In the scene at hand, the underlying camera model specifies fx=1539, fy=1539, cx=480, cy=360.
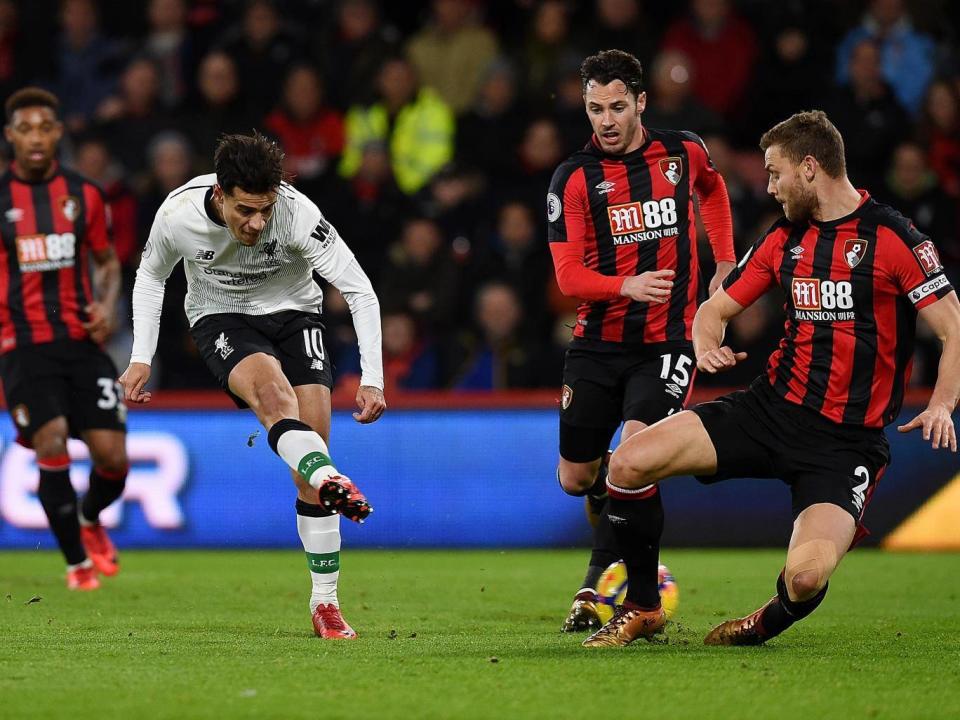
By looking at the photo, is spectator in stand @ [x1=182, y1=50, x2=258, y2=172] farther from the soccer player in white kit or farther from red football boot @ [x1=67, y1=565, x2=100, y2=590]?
the soccer player in white kit

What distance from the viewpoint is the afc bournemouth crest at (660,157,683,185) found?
22.1ft

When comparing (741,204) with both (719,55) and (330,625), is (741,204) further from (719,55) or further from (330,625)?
(330,625)

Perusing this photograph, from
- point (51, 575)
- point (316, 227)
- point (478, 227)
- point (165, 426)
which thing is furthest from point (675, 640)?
point (478, 227)

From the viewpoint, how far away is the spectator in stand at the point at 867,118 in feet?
41.0

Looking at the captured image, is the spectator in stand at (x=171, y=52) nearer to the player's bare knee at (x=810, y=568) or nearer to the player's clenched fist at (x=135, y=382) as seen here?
the player's clenched fist at (x=135, y=382)

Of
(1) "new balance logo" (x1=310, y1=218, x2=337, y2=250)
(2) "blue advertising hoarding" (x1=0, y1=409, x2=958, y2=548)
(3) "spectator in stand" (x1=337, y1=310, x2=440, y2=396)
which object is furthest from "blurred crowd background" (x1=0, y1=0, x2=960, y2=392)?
(1) "new balance logo" (x1=310, y1=218, x2=337, y2=250)

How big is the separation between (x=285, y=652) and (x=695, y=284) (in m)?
2.53

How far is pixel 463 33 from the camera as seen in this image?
13.6m

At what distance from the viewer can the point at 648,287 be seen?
235 inches

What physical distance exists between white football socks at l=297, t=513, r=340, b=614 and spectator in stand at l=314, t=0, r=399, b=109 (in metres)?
7.69

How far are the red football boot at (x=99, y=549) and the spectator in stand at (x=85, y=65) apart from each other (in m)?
5.97

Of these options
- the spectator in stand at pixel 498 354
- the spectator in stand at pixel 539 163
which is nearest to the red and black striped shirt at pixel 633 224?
the spectator in stand at pixel 498 354

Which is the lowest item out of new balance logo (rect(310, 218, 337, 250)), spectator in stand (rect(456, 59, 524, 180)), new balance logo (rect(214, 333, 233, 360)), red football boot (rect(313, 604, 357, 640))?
red football boot (rect(313, 604, 357, 640))

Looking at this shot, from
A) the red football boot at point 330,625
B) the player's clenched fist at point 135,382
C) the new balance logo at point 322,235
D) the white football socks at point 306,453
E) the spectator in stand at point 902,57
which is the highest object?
the spectator in stand at point 902,57
